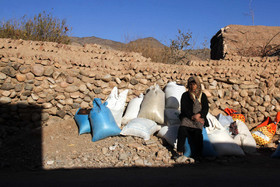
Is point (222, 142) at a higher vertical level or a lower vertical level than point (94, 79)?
lower

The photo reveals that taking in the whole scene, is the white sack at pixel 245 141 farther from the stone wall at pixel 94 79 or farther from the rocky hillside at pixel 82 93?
the stone wall at pixel 94 79

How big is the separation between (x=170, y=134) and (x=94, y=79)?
191cm

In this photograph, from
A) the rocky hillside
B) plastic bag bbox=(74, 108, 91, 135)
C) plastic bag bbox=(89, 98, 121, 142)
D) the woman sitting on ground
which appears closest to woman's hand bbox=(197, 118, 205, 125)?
the woman sitting on ground

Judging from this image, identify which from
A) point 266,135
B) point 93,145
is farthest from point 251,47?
point 93,145

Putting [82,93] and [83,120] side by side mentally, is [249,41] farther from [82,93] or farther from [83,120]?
[83,120]

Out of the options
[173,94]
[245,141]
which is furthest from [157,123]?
[245,141]

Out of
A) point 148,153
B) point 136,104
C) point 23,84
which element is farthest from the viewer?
point 136,104

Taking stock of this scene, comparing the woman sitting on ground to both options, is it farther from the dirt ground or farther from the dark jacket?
the dirt ground

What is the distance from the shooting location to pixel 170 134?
3449 mm

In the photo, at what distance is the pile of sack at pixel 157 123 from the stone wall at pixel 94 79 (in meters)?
0.37

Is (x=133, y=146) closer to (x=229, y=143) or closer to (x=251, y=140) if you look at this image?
(x=229, y=143)

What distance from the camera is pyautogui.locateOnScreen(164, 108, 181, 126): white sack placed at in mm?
3731

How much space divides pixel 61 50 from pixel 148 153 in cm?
319

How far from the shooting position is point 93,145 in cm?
333
